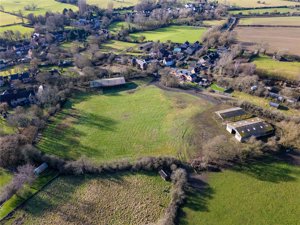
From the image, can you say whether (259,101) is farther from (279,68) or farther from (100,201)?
(100,201)

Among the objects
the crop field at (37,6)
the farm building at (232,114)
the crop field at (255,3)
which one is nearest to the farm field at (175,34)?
the farm building at (232,114)

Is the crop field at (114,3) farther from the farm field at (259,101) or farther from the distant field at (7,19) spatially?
the farm field at (259,101)

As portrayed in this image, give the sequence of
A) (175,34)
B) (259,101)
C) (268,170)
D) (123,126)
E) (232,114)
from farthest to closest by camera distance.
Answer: (175,34) → (259,101) → (232,114) → (123,126) → (268,170)

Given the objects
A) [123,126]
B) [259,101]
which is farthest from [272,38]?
[123,126]

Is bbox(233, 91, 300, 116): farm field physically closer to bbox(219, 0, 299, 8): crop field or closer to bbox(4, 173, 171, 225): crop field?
bbox(4, 173, 171, 225): crop field

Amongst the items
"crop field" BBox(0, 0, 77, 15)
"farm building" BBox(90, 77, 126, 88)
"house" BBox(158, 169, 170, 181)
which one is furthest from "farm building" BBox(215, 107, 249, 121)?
"crop field" BBox(0, 0, 77, 15)

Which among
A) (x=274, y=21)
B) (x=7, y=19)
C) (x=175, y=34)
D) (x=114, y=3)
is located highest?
(x=114, y=3)
